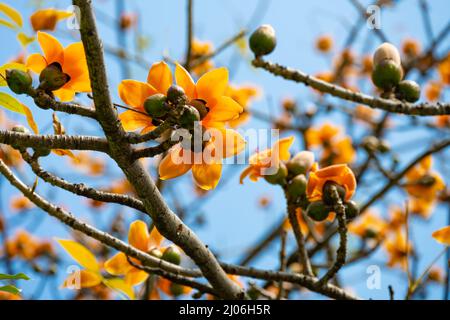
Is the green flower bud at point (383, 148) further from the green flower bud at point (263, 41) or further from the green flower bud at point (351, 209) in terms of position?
the green flower bud at point (351, 209)

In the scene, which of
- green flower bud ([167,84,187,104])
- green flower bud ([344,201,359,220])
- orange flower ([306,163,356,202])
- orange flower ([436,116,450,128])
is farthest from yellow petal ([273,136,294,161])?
orange flower ([436,116,450,128])

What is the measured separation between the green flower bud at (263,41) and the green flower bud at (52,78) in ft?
2.48

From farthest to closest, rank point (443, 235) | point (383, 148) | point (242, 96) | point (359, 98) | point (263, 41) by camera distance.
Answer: point (242, 96)
point (383, 148)
point (263, 41)
point (359, 98)
point (443, 235)

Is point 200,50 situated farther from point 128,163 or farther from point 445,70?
point 128,163

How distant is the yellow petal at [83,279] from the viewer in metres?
1.65

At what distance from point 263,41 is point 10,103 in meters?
0.88

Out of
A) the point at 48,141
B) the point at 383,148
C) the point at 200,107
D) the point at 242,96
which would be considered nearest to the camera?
the point at 48,141

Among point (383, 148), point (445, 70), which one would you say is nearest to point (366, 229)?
point (383, 148)

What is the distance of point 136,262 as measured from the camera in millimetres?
1805

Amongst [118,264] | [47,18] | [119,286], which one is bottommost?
[119,286]

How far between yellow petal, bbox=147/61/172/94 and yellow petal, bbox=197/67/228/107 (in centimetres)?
7
